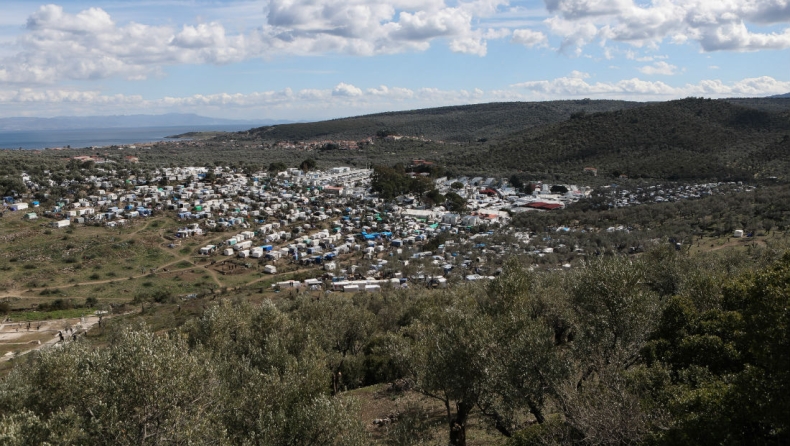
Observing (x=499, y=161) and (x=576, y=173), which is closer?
(x=576, y=173)

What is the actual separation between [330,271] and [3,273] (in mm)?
26847

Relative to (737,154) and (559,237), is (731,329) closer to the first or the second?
(559,237)

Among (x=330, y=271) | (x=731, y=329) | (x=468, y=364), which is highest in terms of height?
(x=731, y=329)

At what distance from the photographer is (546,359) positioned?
12.3 metres

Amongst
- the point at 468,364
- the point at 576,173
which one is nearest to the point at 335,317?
the point at 468,364

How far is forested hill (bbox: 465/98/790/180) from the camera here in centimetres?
6888

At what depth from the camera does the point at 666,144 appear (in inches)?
3211

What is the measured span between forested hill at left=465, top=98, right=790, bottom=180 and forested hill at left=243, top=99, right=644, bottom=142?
1873 inches

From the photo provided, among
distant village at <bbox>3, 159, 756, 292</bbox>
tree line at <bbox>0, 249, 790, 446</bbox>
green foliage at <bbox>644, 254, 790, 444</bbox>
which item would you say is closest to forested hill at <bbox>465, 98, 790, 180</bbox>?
distant village at <bbox>3, 159, 756, 292</bbox>

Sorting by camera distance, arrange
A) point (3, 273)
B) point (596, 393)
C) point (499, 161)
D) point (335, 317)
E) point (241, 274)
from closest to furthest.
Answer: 1. point (596, 393)
2. point (335, 317)
3. point (3, 273)
4. point (241, 274)
5. point (499, 161)

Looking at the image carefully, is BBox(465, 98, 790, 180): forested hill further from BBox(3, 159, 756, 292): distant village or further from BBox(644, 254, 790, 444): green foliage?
BBox(644, 254, 790, 444): green foliage

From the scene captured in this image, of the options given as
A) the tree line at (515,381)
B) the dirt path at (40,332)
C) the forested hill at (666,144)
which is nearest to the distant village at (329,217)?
the forested hill at (666,144)

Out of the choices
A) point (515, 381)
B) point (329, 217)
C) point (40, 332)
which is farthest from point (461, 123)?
point (515, 381)

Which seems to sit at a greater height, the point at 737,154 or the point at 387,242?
the point at 737,154
